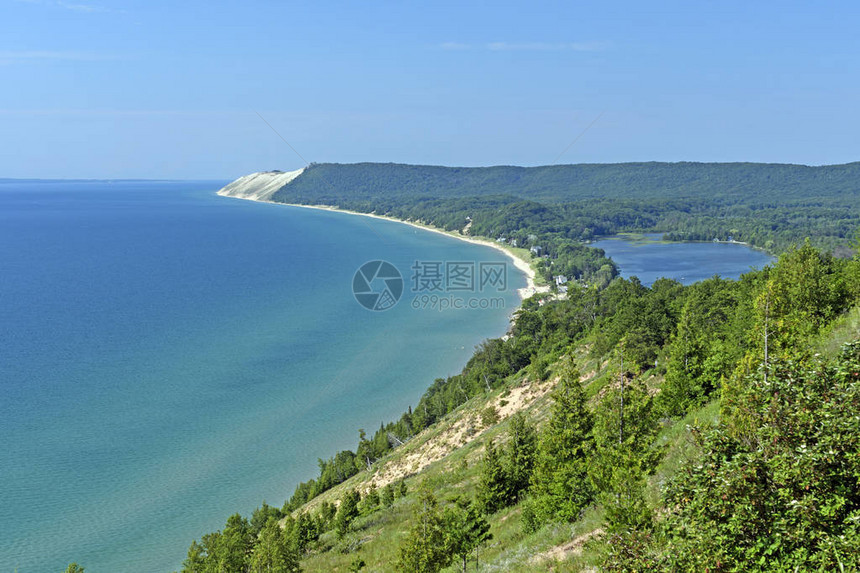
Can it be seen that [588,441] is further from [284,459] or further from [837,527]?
[284,459]

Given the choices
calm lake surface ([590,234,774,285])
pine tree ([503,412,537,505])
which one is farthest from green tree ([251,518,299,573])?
calm lake surface ([590,234,774,285])

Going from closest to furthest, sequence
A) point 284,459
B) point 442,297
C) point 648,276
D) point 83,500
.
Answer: point 83,500
point 284,459
point 442,297
point 648,276

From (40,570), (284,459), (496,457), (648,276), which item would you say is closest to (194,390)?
(284,459)

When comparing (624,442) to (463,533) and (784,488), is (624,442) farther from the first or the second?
(784,488)

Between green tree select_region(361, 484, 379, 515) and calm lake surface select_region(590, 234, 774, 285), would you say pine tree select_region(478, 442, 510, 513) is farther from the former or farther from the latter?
calm lake surface select_region(590, 234, 774, 285)

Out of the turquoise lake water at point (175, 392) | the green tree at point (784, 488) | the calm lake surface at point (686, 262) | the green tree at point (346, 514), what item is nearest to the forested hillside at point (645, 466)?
the green tree at point (784, 488)

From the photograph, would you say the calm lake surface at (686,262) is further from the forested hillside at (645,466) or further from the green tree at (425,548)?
the green tree at (425,548)
